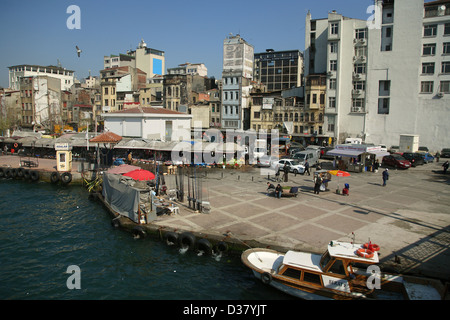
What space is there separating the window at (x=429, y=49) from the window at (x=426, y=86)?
4281 millimetres

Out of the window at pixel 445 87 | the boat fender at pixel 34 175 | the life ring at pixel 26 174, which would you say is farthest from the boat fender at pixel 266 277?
the window at pixel 445 87

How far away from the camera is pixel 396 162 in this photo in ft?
123

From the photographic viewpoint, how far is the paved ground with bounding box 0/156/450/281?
1488cm

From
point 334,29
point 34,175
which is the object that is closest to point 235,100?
point 334,29

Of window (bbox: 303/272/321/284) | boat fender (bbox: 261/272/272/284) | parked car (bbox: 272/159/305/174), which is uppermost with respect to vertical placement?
parked car (bbox: 272/159/305/174)

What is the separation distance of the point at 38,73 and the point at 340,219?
11174cm

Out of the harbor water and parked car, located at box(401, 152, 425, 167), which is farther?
parked car, located at box(401, 152, 425, 167)

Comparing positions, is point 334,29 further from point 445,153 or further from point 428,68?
point 445,153

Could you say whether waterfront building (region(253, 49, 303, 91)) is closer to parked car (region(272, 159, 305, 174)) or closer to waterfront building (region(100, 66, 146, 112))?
waterfront building (region(100, 66, 146, 112))

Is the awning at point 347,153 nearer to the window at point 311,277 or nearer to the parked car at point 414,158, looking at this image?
the parked car at point 414,158

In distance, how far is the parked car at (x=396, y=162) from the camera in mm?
36906

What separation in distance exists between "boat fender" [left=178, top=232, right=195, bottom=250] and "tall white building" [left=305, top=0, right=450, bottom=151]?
43393mm

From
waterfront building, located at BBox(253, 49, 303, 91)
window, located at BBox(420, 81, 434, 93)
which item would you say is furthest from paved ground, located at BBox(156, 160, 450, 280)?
waterfront building, located at BBox(253, 49, 303, 91)
